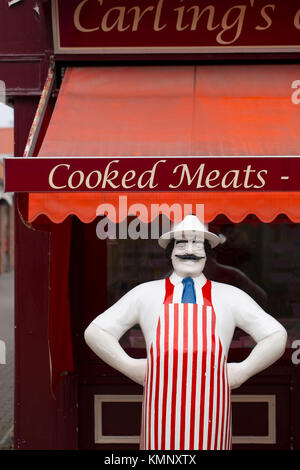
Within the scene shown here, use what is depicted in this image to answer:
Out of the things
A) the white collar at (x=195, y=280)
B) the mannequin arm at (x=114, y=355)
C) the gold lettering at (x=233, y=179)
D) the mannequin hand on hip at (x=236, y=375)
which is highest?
the gold lettering at (x=233, y=179)

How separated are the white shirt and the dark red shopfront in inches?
42.1

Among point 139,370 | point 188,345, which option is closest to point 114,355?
point 139,370

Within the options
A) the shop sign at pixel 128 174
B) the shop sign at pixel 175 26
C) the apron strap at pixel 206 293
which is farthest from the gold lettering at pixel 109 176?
the shop sign at pixel 175 26

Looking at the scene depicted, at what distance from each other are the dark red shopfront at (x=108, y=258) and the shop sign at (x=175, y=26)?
45mm

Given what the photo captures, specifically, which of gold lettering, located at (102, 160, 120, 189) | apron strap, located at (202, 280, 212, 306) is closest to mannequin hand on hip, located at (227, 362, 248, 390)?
apron strap, located at (202, 280, 212, 306)

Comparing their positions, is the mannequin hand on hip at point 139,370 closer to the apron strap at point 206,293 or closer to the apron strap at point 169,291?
the apron strap at point 169,291

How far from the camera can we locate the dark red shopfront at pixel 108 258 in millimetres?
4719

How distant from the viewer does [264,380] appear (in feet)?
17.2

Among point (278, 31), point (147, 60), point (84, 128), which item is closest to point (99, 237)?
point (84, 128)

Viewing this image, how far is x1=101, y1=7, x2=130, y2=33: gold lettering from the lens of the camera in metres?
4.96

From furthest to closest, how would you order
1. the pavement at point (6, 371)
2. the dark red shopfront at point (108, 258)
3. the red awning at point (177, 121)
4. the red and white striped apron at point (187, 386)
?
the pavement at point (6, 371), the dark red shopfront at point (108, 258), the red awning at point (177, 121), the red and white striped apron at point (187, 386)

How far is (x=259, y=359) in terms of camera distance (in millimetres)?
3572
